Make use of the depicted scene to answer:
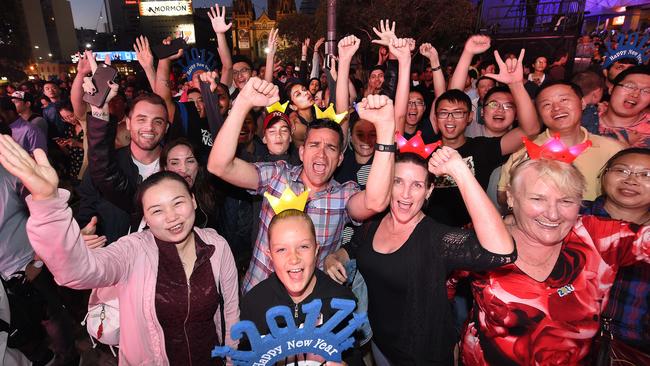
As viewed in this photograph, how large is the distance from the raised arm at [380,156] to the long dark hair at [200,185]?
1386mm

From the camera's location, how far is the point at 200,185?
2926 millimetres

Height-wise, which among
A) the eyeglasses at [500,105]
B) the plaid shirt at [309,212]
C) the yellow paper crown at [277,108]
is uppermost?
the yellow paper crown at [277,108]

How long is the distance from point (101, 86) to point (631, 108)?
4.24 metres

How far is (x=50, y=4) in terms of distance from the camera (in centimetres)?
7338

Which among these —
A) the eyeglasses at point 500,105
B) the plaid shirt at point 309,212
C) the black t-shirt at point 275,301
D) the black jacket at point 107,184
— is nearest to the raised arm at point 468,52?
the eyeglasses at point 500,105

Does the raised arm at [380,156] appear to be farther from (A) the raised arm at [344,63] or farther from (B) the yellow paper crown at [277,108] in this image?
(A) the raised arm at [344,63]

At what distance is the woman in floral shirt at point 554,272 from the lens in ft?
5.83

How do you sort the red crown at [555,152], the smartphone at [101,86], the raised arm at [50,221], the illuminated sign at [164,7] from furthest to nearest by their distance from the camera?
1. the illuminated sign at [164,7]
2. the smartphone at [101,86]
3. the red crown at [555,152]
4. the raised arm at [50,221]

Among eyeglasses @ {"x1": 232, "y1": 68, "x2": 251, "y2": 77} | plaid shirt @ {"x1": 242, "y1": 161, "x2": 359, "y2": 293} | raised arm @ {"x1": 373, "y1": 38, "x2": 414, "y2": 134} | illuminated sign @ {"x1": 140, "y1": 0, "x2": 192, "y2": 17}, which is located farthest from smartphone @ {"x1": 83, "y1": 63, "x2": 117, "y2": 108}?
illuminated sign @ {"x1": 140, "y1": 0, "x2": 192, "y2": 17}

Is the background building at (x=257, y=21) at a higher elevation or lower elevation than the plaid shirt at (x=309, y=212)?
higher

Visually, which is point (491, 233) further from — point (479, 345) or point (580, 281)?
point (479, 345)

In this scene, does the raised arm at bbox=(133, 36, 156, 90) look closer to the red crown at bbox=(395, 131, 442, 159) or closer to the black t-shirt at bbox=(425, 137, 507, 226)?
the red crown at bbox=(395, 131, 442, 159)

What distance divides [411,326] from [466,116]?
6.92 feet

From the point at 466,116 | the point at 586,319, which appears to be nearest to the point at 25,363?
the point at 586,319
